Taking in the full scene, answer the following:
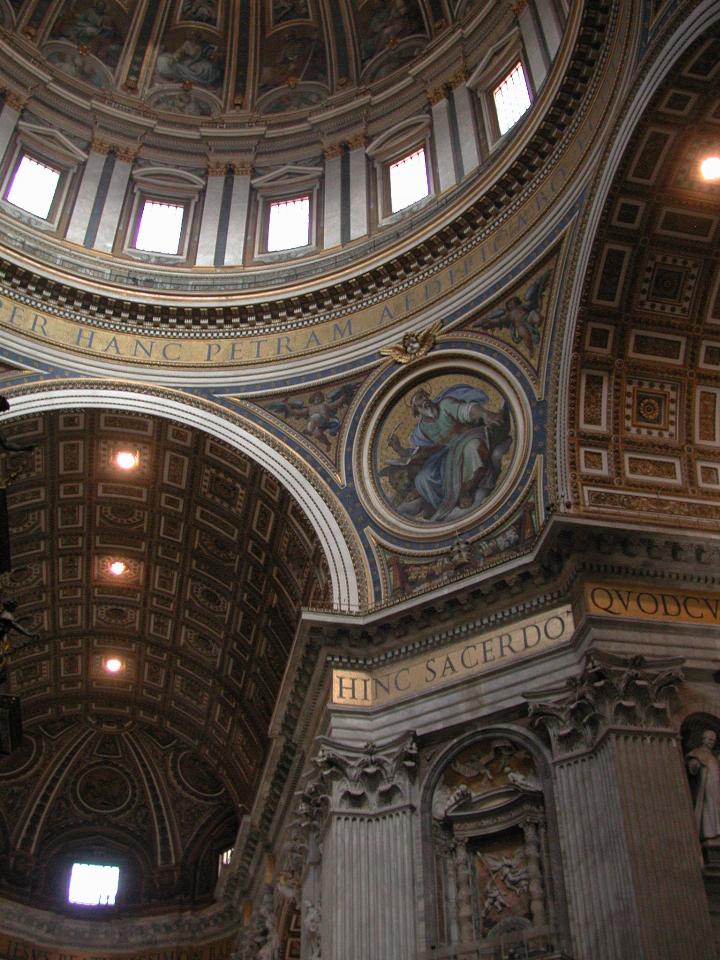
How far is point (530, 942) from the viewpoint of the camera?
47.2 ft

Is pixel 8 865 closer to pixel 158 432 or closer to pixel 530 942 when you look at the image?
pixel 158 432

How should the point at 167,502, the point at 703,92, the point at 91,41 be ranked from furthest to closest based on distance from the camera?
1. the point at 91,41
2. the point at 167,502
3. the point at 703,92

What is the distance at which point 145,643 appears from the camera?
28.8 meters

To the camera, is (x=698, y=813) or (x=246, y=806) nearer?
(x=698, y=813)

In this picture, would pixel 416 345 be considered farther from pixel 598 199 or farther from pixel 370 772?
pixel 370 772

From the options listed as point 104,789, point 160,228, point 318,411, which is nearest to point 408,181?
point 160,228

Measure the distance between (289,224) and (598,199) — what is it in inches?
382

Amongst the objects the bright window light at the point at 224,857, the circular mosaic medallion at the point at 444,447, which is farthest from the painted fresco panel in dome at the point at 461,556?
the bright window light at the point at 224,857

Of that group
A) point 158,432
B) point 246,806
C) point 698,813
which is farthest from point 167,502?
point 698,813

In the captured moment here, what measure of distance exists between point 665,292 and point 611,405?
2011mm

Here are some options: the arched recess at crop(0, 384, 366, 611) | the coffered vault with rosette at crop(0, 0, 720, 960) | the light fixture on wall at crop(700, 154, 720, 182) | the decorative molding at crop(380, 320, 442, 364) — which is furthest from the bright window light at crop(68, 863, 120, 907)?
the light fixture on wall at crop(700, 154, 720, 182)

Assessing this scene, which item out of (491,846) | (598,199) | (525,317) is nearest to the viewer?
(491,846)

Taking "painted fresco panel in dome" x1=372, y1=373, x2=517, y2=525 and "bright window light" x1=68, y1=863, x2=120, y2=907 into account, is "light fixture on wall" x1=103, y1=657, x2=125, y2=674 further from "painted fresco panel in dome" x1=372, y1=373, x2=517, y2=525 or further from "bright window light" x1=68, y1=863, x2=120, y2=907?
"painted fresco panel in dome" x1=372, y1=373, x2=517, y2=525

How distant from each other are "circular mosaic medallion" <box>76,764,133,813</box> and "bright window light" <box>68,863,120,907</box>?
5.30 ft
